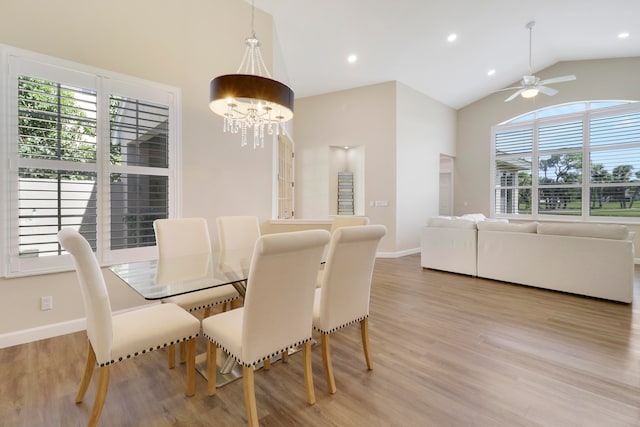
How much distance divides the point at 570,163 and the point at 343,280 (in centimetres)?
731

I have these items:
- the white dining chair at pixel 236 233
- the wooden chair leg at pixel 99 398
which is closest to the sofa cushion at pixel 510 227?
the white dining chair at pixel 236 233

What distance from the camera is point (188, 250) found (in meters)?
2.66

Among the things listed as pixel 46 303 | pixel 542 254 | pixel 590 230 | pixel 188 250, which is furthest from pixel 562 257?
pixel 46 303

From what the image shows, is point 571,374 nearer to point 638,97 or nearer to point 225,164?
point 225,164

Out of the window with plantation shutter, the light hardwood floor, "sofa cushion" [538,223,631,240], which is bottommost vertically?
the light hardwood floor

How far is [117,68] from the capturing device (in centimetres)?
286

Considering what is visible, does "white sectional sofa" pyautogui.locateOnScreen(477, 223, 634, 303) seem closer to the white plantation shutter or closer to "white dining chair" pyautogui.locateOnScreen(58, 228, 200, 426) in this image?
the white plantation shutter

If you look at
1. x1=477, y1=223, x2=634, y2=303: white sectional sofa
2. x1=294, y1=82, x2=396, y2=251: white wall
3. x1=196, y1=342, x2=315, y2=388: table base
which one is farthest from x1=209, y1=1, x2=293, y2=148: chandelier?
x1=294, y1=82, x2=396, y2=251: white wall

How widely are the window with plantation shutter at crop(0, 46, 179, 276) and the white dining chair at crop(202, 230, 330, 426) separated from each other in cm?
194

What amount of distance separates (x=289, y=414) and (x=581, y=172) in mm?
7814

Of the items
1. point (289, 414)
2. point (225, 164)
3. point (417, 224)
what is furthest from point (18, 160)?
point (417, 224)

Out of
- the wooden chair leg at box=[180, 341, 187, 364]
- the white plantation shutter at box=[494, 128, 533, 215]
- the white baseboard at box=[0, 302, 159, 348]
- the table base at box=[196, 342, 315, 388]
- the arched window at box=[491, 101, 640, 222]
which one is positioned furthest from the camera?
the white plantation shutter at box=[494, 128, 533, 215]

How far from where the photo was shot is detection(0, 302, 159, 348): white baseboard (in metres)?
2.36

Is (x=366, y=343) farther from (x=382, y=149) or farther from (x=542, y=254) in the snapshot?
(x=382, y=149)
